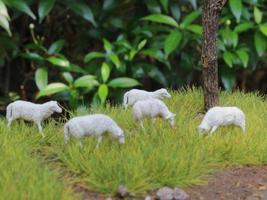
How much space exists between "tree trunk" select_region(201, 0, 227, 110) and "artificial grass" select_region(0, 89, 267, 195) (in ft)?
0.47

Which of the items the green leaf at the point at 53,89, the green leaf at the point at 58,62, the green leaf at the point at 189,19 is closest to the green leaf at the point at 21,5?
the green leaf at the point at 58,62

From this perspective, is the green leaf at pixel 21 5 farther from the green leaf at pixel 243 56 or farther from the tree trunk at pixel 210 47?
the green leaf at pixel 243 56

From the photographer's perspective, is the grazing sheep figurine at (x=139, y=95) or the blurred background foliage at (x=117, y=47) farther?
the blurred background foliage at (x=117, y=47)

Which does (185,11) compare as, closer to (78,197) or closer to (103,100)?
(103,100)

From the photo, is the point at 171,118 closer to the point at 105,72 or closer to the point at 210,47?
the point at 210,47

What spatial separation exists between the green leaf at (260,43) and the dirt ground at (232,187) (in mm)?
1348

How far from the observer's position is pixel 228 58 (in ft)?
11.1

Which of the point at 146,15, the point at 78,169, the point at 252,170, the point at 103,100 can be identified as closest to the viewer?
the point at 78,169

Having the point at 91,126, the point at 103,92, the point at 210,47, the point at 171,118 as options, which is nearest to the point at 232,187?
the point at 171,118

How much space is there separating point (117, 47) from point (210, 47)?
35.0 inches

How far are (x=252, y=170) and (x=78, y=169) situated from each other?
67 centimetres

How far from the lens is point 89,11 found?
11.0 ft

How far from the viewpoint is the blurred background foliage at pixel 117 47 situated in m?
3.28

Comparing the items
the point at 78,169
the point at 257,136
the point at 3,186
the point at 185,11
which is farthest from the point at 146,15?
the point at 3,186
